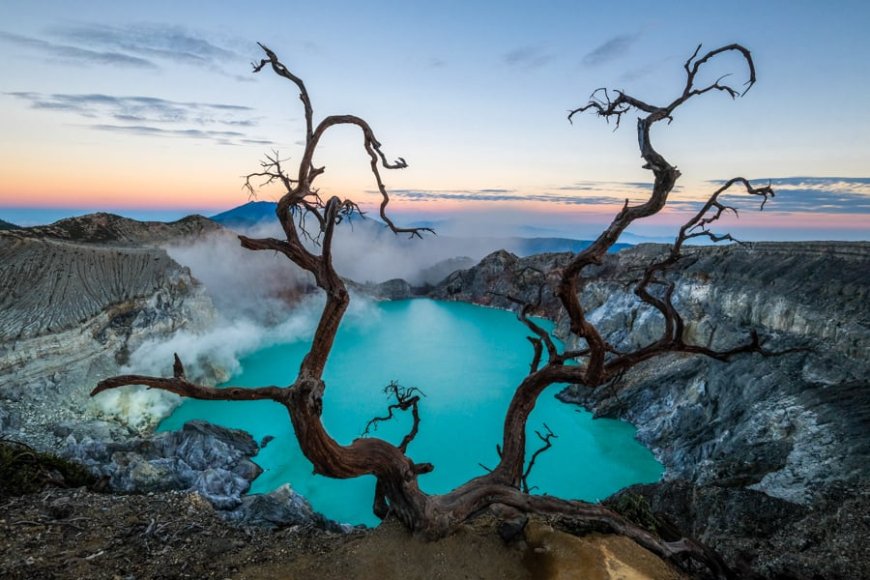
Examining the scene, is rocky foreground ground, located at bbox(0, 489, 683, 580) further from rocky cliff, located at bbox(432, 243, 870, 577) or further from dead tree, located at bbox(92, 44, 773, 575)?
rocky cliff, located at bbox(432, 243, 870, 577)

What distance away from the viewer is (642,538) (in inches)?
217

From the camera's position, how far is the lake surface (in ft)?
53.2

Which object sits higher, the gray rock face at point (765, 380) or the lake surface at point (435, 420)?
the gray rock face at point (765, 380)

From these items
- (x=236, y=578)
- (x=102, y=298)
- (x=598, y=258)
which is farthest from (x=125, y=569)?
(x=102, y=298)

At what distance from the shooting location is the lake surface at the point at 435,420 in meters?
16.2

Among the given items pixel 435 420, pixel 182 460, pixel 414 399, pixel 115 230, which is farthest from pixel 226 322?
pixel 414 399

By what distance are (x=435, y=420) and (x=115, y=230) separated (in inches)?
1064

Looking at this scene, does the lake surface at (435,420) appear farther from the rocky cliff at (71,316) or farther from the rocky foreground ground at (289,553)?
the rocky foreground ground at (289,553)

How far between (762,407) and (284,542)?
1515 centimetres

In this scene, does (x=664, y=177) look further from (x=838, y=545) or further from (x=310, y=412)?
(x=838, y=545)

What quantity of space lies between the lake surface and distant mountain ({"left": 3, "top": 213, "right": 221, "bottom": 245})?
12.3 m

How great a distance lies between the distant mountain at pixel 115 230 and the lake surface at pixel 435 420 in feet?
40.5

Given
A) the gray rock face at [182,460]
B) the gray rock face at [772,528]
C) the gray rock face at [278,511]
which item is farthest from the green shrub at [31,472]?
the gray rock face at [772,528]

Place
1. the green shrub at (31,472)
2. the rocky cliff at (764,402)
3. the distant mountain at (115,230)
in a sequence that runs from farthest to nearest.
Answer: the distant mountain at (115,230) < the rocky cliff at (764,402) < the green shrub at (31,472)
